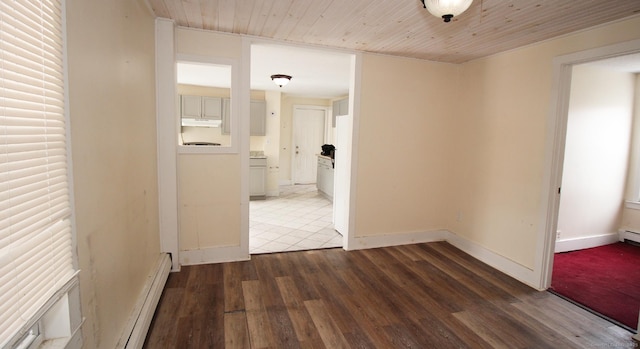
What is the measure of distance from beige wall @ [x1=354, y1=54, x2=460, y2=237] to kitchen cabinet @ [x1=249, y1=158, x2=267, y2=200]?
3102mm

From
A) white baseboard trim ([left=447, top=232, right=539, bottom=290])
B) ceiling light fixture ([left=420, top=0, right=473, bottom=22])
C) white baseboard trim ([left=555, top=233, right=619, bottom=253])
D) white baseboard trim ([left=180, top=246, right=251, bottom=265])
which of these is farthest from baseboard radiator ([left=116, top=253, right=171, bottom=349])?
white baseboard trim ([left=555, top=233, right=619, bottom=253])

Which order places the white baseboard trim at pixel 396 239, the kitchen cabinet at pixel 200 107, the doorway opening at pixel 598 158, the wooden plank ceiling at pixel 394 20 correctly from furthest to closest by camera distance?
1. the kitchen cabinet at pixel 200 107
2. the white baseboard trim at pixel 396 239
3. the doorway opening at pixel 598 158
4. the wooden plank ceiling at pixel 394 20

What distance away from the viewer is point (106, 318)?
153cm

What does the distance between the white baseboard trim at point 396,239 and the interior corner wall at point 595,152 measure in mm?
1427

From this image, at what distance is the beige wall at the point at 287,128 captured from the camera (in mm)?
7816

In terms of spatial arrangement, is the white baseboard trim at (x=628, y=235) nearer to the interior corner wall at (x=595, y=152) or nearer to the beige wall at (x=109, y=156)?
the interior corner wall at (x=595, y=152)

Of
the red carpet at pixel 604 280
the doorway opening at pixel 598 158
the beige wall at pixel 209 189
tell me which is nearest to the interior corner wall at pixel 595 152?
the doorway opening at pixel 598 158

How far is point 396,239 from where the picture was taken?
3.92m

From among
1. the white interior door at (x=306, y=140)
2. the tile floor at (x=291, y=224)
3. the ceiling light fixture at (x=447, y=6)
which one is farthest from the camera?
the white interior door at (x=306, y=140)

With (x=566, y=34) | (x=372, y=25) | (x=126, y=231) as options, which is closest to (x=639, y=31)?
(x=566, y=34)

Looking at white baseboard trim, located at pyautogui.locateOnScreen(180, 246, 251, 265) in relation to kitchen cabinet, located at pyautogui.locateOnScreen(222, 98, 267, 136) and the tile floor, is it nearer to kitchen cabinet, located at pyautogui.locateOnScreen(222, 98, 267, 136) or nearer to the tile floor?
the tile floor

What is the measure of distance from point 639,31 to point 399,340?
2805 millimetres

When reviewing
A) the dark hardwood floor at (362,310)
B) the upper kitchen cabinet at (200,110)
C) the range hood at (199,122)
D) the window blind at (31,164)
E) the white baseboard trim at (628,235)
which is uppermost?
the upper kitchen cabinet at (200,110)

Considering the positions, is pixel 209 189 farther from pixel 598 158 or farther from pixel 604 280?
pixel 598 158
